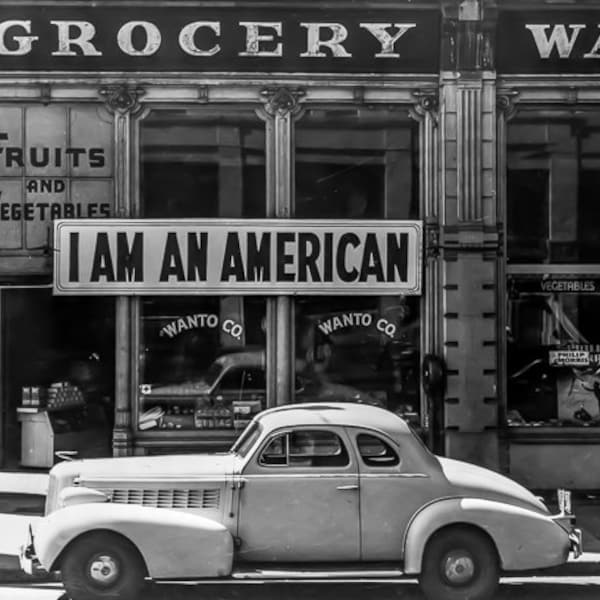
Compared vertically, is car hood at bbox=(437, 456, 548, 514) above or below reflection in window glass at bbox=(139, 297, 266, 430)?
below

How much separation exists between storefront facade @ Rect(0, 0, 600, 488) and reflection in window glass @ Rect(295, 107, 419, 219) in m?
0.03

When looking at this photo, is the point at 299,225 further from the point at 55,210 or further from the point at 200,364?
the point at 55,210

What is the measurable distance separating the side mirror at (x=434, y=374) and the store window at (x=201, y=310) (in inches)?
80.1

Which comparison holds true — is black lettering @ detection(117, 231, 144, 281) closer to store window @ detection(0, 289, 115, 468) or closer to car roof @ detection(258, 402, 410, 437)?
store window @ detection(0, 289, 115, 468)

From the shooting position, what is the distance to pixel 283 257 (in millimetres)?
12930

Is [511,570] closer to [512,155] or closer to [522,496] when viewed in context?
[522,496]

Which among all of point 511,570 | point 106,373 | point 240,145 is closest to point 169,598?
point 511,570

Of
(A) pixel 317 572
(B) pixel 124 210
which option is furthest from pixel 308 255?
(A) pixel 317 572

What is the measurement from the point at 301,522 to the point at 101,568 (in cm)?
156

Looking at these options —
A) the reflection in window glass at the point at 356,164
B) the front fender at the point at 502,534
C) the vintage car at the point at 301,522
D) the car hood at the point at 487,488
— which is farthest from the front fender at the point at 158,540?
the reflection in window glass at the point at 356,164

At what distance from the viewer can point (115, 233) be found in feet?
42.0

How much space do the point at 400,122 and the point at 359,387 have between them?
11.2 ft

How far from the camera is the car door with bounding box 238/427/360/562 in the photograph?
796 centimetres

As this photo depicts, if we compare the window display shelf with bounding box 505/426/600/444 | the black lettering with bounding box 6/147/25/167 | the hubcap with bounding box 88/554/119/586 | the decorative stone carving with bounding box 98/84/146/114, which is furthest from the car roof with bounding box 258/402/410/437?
the black lettering with bounding box 6/147/25/167
